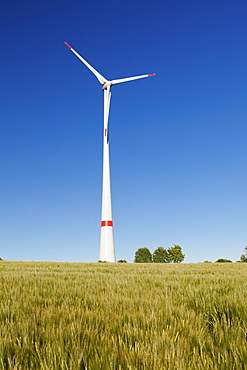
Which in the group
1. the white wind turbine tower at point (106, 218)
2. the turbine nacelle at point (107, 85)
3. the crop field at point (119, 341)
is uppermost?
the turbine nacelle at point (107, 85)

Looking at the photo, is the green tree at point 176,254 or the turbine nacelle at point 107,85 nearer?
the turbine nacelle at point 107,85

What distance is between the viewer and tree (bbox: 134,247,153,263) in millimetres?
92625

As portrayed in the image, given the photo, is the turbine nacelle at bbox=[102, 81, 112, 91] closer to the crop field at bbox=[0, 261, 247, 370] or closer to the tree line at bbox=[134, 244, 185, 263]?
the crop field at bbox=[0, 261, 247, 370]

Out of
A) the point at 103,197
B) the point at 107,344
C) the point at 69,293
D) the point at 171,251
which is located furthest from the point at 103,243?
the point at 171,251

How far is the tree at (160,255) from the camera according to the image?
9386 cm

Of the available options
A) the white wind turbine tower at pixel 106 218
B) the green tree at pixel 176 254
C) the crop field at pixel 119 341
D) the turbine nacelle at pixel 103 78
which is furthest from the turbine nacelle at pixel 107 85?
the green tree at pixel 176 254

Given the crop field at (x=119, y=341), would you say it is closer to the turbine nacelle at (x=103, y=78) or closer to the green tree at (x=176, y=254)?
the turbine nacelle at (x=103, y=78)

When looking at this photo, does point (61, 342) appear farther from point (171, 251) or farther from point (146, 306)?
point (171, 251)

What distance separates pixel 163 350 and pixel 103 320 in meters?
0.99

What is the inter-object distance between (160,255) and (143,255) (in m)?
6.78

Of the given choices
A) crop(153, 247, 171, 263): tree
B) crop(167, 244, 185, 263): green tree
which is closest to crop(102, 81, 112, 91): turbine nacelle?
crop(167, 244, 185, 263): green tree

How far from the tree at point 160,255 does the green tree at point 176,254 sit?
4810 millimetres

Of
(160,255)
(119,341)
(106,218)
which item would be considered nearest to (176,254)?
(160,255)

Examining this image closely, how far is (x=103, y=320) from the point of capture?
9.30 ft
